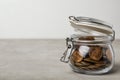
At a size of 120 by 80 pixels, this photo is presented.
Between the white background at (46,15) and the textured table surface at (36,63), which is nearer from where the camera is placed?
the textured table surface at (36,63)

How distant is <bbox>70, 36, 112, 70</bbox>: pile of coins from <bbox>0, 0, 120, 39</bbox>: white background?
0.67m

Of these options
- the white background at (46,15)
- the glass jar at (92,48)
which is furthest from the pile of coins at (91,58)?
the white background at (46,15)

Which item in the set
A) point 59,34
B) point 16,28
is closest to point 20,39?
point 16,28

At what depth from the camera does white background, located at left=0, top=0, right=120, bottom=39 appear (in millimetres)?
1423

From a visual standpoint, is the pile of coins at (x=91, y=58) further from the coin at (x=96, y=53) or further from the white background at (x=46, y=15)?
the white background at (x=46, y=15)

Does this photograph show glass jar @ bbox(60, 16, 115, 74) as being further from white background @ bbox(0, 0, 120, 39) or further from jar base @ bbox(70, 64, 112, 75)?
white background @ bbox(0, 0, 120, 39)

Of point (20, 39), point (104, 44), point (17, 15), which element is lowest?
point (20, 39)

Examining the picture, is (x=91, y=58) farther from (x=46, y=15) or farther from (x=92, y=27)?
(x=46, y=15)

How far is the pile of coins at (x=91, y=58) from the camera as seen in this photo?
74 cm

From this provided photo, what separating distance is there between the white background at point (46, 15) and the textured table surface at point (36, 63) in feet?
0.37

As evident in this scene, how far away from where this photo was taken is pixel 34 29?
57.0 inches

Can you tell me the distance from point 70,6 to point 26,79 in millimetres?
762

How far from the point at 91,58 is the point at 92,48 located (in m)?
0.03

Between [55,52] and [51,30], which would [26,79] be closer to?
[55,52]
